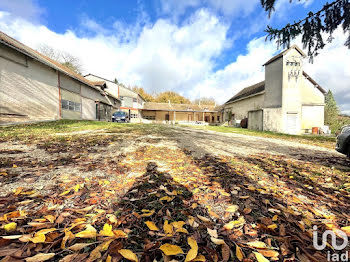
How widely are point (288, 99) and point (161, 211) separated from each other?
53.9 ft

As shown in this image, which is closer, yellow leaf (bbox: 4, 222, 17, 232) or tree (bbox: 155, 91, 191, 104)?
yellow leaf (bbox: 4, 222, 17, 232)

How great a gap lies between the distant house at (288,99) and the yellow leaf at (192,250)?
15879 millimetres

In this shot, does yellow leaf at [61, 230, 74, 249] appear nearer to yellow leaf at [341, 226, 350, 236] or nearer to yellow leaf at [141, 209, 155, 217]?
yellow leaf at [141, 209, 155, 217]

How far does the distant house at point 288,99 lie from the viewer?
13.2 meters

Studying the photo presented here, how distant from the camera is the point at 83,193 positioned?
5.52 ft

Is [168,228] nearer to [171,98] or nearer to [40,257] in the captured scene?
[40,257]

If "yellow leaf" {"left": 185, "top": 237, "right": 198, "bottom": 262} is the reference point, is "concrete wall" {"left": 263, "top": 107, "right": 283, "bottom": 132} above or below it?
above

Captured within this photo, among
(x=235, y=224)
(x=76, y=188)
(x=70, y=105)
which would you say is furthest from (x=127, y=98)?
(x=235, y=224)

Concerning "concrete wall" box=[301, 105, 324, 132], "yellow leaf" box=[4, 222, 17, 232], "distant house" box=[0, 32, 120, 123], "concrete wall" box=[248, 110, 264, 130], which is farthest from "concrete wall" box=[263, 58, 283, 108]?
"distant house" box=[0, 32, 120, 123]

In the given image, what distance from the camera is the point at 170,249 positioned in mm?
994

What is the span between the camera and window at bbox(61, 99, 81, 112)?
13219 mm

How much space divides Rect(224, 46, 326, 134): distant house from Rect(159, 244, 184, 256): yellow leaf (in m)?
16.0

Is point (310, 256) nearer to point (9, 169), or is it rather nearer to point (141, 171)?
point (141, 171)

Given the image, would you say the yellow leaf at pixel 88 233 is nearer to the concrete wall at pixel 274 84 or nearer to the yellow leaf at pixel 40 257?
the yellow leaf at pixel 40 257
